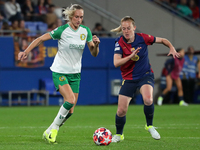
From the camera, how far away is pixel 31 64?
18484mm

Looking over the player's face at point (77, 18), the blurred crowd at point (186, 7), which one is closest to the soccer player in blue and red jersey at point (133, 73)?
the player's face at point (77, 18)

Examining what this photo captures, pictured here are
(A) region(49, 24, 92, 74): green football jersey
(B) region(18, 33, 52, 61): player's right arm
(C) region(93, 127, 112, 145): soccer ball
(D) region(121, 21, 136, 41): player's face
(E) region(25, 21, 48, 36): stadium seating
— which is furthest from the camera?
(E) region(25, 21, 48, 36): stadium seating

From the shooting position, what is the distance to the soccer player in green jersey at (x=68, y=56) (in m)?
6.95

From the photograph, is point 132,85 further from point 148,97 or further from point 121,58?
point 121,58

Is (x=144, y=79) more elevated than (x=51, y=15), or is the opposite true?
(x=51, y=15)

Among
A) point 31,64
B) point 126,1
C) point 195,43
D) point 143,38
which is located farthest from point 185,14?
point 143,38

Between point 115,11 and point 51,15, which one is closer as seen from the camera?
point 51,15

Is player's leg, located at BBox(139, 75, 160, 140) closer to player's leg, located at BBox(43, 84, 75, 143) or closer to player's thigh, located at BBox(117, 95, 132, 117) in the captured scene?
player's thigh, located at BBox(117, 95, 132, 117)

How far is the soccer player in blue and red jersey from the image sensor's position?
692cm

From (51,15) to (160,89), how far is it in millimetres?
6295

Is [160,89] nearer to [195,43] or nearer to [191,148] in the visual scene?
[195,43]

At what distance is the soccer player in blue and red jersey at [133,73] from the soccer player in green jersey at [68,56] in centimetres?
48

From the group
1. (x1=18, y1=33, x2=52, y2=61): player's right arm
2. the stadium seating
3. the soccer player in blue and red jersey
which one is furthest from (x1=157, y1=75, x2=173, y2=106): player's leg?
(x1=18, y1=33, x2=52, y2=61): player's right arm

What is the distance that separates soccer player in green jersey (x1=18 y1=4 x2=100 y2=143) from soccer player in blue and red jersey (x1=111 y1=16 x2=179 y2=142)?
48 cm
